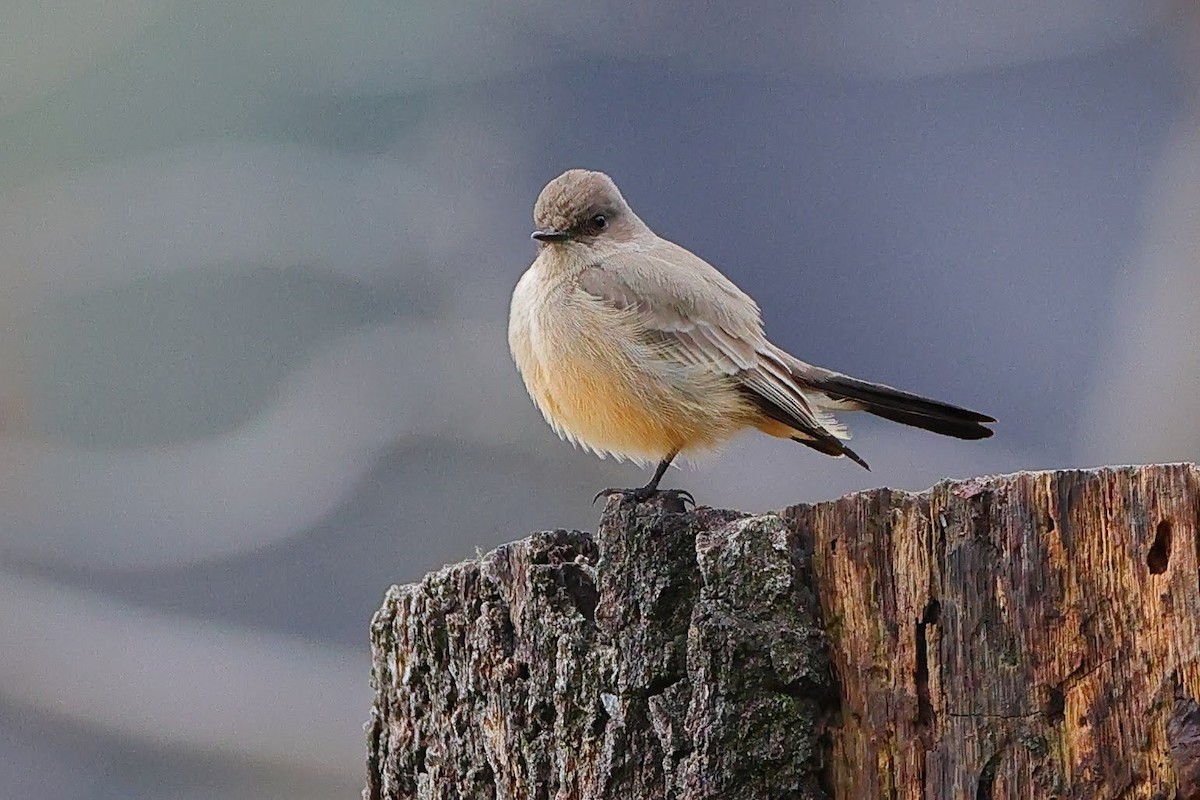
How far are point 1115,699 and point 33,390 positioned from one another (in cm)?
789

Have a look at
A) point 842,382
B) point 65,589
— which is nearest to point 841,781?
point 842,382

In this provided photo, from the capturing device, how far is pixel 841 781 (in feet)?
9.38

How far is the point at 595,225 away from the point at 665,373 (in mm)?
871

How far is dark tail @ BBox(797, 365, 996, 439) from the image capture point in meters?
4.44

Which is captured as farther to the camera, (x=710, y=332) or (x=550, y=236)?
(x=550, y=236)

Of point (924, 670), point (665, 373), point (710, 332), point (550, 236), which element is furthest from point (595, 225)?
point (924, 670)

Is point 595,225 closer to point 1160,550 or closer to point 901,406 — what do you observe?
point 901,406

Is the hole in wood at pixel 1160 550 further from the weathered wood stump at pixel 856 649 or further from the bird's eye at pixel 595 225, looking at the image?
the bird's eye at pixel 595 225

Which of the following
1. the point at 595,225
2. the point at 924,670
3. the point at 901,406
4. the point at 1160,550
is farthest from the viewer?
the point at 595,225

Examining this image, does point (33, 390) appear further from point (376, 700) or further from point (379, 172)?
point (376, 700)

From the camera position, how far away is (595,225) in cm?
531

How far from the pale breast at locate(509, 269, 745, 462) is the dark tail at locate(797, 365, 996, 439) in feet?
1.15

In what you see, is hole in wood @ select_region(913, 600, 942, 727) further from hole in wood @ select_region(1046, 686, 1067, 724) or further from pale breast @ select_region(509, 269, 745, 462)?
pale breast @ select_region(509, 269, 745, 462)

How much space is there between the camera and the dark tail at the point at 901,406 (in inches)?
175
